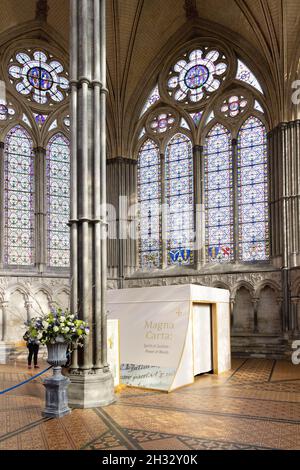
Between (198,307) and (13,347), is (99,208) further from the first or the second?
(13,347)

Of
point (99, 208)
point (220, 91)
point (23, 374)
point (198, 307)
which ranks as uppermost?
point (220, 91)

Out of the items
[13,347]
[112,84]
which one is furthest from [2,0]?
[13,347]

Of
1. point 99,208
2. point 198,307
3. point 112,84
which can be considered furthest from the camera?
point 112,84

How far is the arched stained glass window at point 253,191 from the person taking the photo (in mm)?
16750

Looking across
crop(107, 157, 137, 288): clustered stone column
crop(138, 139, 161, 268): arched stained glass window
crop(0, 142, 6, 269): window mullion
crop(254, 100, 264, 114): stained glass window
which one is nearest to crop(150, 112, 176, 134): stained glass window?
crop(138, 139, 161, 268): arched stained glass window

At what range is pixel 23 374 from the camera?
1255 centimetres

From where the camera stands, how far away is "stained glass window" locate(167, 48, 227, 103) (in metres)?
18.2

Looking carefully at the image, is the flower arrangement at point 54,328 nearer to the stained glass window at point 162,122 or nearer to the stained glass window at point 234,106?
the stained glass window at point 234,106

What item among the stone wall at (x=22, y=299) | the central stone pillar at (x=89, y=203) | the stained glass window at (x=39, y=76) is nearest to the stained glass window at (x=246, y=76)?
the stained glass window at (x=39, y=76)

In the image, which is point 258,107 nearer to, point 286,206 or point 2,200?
point 286,206

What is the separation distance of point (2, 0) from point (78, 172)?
10.7 metres

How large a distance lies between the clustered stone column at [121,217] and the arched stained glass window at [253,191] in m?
4.30

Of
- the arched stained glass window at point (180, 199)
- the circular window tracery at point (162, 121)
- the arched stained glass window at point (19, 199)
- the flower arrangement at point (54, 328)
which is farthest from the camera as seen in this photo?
the circular window tracery at point (162, 121)

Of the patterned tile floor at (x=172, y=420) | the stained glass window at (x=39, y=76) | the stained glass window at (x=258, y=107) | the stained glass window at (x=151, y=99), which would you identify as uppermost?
the stained glass window at (x=39, y=76)
